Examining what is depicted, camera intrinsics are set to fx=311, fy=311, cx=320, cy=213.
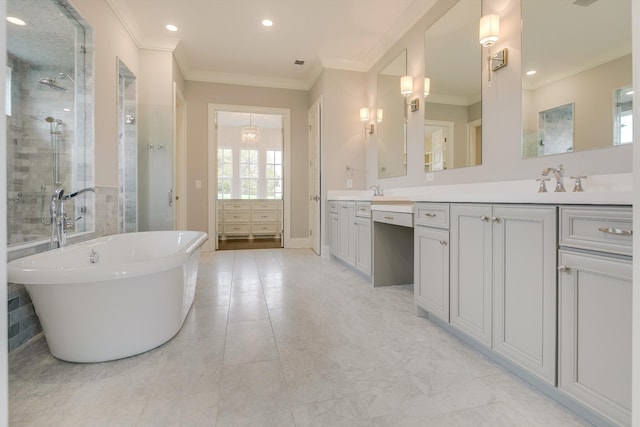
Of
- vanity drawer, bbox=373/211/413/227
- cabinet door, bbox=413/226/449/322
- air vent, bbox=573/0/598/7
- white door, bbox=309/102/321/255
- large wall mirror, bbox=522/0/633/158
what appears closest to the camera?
large wall mirror, bbox=522/0/633/158

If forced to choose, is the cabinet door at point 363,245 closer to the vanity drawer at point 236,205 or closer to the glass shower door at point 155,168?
the glass shower door at point 155,168

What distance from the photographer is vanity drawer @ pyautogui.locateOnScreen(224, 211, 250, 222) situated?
6914 millimetres

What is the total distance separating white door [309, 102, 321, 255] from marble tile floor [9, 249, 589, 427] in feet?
8.34

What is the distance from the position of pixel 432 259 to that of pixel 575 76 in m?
1.30

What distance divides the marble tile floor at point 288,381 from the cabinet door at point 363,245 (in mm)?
893

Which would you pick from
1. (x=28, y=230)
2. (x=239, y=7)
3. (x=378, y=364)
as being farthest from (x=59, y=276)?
(x=239, y=7)

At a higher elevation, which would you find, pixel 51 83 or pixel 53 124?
pixel 51 83

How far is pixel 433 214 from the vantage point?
6.53ft

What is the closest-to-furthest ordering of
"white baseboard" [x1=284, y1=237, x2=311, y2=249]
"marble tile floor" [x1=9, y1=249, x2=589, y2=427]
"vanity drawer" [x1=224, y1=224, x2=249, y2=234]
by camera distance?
"marble tile floor" [x1=9, y1=249, x2=589, y2=427] < "white baseboard" [x1=284, y1=237, x2=311, y2=249] < "vanity drawer" [x1=224, y1=224, x2=249, y2=234]

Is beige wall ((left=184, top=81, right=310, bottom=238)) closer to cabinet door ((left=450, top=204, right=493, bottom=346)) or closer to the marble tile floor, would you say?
the marble tile floor

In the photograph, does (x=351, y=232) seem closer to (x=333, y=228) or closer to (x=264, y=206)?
(x=333, y=228)

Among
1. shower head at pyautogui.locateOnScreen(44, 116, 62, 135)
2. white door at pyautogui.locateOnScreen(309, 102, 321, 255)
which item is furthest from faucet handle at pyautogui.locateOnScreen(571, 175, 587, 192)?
shower head at pyautogui.locateOnScreen(44, 116, 62, 135)

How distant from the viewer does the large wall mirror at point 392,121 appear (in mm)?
3525

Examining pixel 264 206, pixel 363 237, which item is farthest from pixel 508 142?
pixel 264 206
